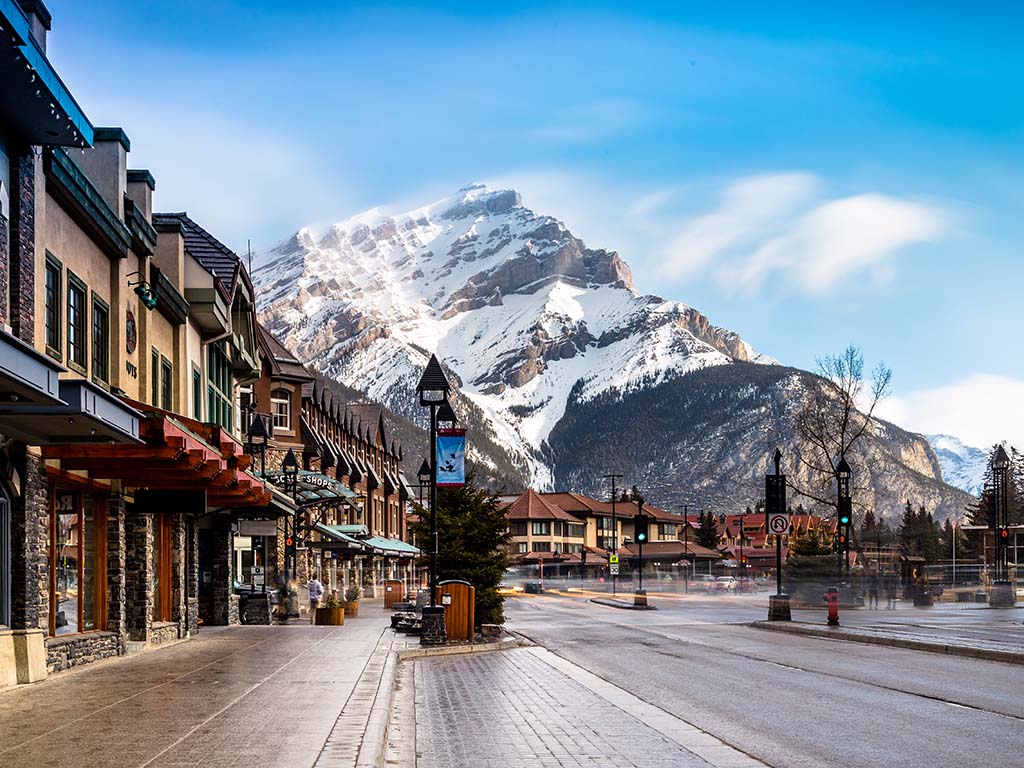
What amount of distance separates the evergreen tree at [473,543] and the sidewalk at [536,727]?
11.8 metres

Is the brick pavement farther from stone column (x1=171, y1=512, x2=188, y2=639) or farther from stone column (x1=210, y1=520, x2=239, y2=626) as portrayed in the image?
stone column (x1=210, y1=520, x2=239, y2=626)

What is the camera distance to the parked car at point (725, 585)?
95938 millimetres

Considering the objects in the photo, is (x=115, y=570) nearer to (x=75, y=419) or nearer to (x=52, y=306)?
(x=52, y=306)

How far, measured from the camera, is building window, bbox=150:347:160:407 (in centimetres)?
2744

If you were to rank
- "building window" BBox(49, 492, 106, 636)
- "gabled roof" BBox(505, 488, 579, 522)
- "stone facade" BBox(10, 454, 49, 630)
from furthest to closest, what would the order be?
"gabled roof" BBox(505, 488, 579, 522) < "building window" BBox(49, 492, 106, 636) < "stone facade" BBox(10, 454, 49, 630)

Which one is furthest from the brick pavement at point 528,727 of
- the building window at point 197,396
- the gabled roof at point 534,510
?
the gabled roof at point 534,510

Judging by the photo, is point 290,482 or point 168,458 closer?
point 168,458

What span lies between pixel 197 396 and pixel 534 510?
12562 cm

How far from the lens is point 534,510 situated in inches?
6201

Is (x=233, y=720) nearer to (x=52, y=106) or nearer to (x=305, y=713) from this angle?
(x=305, y=713)

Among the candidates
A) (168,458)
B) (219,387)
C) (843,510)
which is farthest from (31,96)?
(843,510)

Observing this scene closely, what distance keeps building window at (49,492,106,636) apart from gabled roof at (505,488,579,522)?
13039 cm

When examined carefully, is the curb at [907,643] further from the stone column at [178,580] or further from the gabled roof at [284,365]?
the gabled roof at [284,365]

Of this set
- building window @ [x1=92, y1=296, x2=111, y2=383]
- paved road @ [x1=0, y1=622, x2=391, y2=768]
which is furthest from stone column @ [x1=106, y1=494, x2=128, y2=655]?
building window @ [x1=92, y1=296, x2=111, y2=383]
